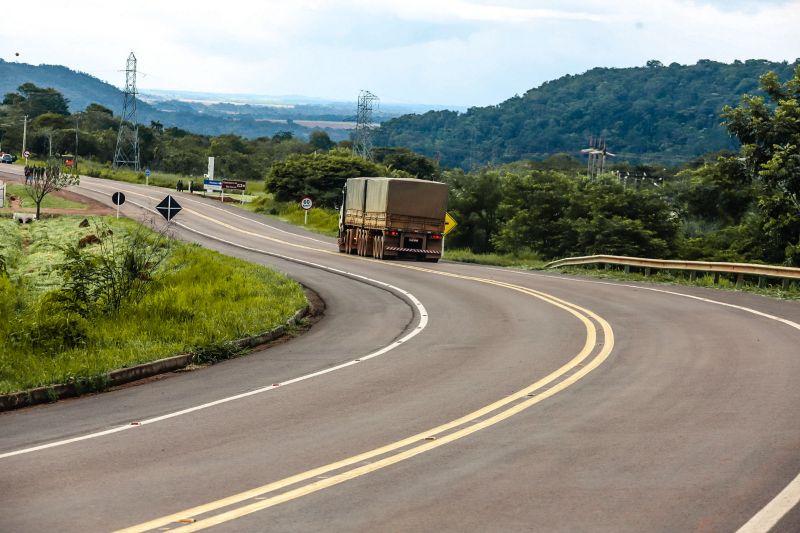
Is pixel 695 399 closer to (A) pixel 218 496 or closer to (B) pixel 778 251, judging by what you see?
(A) pixel 218 496

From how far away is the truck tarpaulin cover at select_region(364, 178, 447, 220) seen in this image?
4306cm

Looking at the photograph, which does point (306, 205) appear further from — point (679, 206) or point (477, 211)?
point (679, 206)

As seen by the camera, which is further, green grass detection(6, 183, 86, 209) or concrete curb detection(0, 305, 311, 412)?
green grass detection(6, 183, 86, 209)

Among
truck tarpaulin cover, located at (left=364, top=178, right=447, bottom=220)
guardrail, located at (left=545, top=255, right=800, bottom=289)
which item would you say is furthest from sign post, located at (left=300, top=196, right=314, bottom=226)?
guardrail, located at (left=545, top=255, right=800, bottom=289)

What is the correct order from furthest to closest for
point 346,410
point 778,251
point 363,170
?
point 363,170 → point 778,251 → point 346,410

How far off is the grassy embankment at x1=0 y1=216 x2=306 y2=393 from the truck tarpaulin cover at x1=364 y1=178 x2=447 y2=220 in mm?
14958

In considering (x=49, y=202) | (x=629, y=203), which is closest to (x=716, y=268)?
(x=629, y=203)

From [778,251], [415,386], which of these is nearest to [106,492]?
[415,386]

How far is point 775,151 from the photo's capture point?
125 feet

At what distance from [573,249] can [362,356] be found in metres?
42.3

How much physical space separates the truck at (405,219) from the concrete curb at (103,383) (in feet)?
84.1

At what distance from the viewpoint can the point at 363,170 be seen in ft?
295

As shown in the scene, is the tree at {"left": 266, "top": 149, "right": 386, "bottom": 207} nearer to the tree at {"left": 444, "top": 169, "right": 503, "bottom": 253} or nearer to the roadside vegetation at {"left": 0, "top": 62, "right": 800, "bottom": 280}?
the roadside vegetation at {"left": 0, "top": 62, "right": 800, "bottom": 280}

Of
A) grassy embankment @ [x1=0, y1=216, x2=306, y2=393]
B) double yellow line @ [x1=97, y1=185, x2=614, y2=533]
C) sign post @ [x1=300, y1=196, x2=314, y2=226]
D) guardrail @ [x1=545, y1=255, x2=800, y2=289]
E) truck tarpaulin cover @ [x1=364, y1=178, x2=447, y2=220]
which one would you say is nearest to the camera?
double yellow line @ [x1=97, y1=185, x2=614, y2=533]
